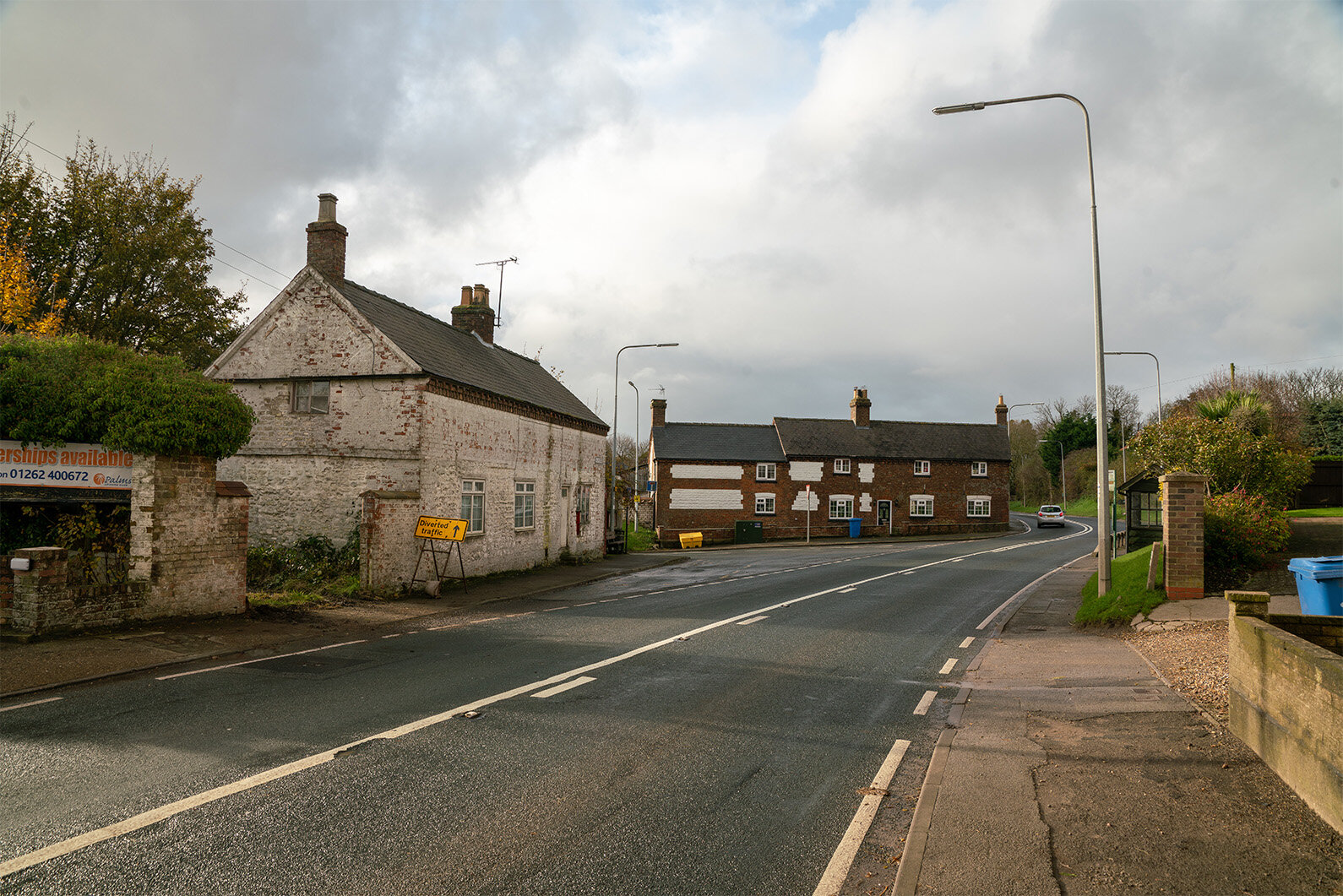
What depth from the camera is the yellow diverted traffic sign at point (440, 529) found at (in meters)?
16.3

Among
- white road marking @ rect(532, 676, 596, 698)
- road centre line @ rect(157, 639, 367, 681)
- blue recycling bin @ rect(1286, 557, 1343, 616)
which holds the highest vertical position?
blue recycling bin @ rect(1286, 557, 1343, 616)

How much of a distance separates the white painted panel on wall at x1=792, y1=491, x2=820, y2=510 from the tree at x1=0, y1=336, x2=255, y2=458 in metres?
41.3

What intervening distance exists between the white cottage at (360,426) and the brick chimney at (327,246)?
3 cm

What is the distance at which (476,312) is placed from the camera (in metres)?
26.4

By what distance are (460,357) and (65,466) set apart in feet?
35.0

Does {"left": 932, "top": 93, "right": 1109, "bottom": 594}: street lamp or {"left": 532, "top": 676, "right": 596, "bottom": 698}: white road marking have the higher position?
{"left": 932, "top": 93, "right": 1109, "bottom": 594}: street lamp

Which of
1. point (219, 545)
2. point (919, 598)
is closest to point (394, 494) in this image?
point (219, 545)

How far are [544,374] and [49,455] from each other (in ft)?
60.6

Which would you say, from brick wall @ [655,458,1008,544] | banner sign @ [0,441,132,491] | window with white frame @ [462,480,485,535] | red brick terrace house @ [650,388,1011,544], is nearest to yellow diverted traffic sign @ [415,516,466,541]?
window with white frame @ [462,480,485,535]

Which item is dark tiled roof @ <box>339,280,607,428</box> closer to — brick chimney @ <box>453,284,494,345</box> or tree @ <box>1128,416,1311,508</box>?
brick chimney @ <box>453,284,494,345</box>

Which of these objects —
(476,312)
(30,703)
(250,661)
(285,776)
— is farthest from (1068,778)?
(476,312)

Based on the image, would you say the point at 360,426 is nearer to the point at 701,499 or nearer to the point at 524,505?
the point at 524,505

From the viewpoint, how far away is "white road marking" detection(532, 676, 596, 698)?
823 centimetres

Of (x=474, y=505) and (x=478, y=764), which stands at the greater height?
(x=474, y=505)
